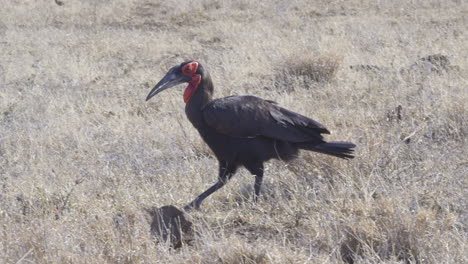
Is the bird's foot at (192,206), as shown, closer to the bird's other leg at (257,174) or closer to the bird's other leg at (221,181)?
the bird's other leg at (221,181)

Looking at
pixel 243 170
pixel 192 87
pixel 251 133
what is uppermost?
pixel 192 87

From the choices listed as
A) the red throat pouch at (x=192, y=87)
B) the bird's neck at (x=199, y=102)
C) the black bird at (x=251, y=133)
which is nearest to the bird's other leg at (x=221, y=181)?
the black bird at (x=251, y=133)

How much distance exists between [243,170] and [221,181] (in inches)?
28.1

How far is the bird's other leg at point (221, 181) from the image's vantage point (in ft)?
14.2

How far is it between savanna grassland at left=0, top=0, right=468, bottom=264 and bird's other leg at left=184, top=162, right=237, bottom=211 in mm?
105

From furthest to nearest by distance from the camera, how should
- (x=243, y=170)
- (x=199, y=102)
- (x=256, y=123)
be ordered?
(x=243, y=170)
(x=199, y=102)
(x=256, y=123)

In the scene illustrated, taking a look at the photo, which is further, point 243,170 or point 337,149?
point 243,170

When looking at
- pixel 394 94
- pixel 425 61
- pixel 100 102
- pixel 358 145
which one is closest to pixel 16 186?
pixel 358 145

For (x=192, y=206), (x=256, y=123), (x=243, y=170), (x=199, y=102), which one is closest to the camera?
(x=192, y=206)

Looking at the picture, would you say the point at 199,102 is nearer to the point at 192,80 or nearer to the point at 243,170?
the point at 192,80

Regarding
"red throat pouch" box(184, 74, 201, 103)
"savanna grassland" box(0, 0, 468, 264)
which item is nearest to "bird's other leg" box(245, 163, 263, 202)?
"savanna grassland" box(0, 0, 468, 264)

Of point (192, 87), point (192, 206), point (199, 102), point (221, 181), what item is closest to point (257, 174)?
point (221, 181)

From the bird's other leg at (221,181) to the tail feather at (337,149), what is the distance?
1.85 feet

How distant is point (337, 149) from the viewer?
437 cm
